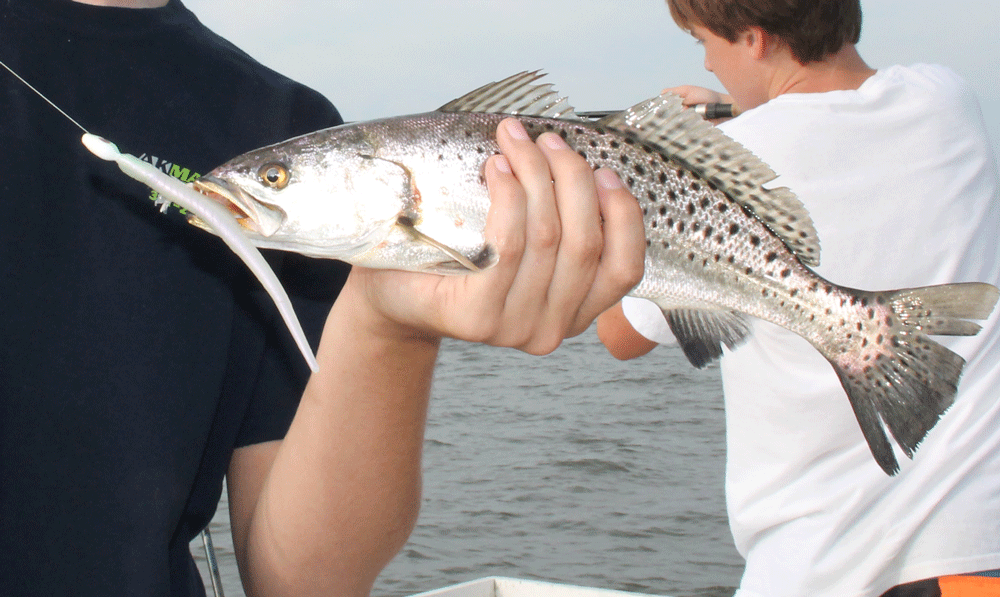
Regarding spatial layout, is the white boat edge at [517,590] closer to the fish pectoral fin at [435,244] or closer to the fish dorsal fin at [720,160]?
the fish dorsal fin at [720,160]

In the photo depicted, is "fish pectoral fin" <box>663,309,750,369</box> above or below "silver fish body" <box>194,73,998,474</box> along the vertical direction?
below

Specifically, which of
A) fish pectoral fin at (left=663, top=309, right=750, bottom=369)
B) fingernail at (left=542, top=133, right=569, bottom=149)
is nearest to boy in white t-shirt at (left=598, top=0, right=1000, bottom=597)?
fish pectoral fin at (left=663, top=309, right=750, bottom=369)

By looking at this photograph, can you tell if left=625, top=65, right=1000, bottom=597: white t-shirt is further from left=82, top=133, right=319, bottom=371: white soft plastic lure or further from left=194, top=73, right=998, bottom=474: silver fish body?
left=82, top=133, right=319, bottom=371: white soft plastic lure

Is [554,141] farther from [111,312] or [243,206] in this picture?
[111,312]

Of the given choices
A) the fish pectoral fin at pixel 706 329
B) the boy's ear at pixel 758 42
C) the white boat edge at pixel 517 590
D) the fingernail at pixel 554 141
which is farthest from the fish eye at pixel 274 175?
the white boat edge at pixel 517 590

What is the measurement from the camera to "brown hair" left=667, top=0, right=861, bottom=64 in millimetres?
3059

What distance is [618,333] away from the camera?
138 inches

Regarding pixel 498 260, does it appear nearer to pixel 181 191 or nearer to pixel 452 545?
pixel 181 191

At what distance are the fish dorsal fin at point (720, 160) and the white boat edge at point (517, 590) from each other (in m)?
3.11

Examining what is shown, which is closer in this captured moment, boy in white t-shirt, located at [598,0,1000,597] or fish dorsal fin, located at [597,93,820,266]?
fish dorsal fin, located at [597,93,820,266]

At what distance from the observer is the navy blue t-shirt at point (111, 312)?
1910 millimetres

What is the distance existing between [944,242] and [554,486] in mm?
10664

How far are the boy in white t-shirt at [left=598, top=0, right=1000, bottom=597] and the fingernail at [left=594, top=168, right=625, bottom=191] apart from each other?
0.92 meters

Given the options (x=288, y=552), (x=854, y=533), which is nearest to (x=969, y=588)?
(x=854, y=533)
